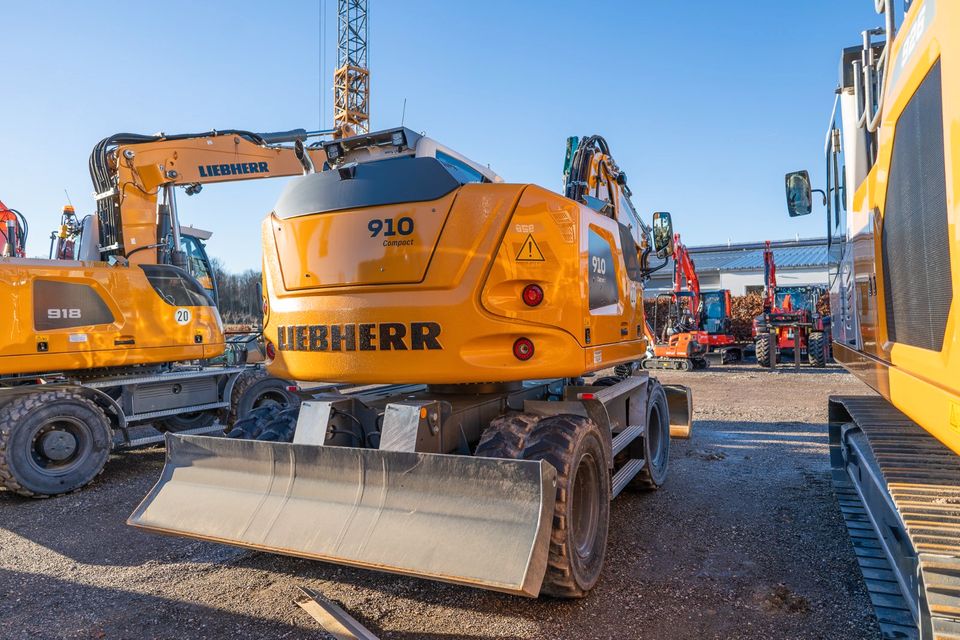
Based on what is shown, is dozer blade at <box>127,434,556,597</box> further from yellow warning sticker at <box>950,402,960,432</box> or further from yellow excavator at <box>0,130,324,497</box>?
yellow excavator at <box>0,130,324,497</box>

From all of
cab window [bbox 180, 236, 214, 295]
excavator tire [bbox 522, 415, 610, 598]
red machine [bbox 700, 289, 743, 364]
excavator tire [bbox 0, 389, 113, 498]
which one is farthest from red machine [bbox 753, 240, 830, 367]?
excavator tire [bbox 0, 389, 113, 498]

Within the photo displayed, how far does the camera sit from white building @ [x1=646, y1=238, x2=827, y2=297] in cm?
3769


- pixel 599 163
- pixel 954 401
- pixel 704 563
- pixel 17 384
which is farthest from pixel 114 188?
pixel 954 401

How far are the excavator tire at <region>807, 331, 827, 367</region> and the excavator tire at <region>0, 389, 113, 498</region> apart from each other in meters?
18.2

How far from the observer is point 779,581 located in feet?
12.9

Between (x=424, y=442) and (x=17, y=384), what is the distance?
5640 mm

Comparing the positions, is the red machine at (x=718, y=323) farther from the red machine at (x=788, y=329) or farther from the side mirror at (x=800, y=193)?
the side mirror at (x=800, y=193)

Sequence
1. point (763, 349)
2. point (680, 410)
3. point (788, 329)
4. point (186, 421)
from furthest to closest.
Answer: point (788, 329)
point (763, 349)
point (186, 421)
point (680, 410)

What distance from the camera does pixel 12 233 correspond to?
938cm

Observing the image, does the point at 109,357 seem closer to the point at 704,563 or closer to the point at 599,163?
the point at 599,163

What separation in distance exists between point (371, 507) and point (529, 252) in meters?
1.74

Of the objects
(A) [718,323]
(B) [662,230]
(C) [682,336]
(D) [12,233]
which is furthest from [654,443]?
(A) [718,323]

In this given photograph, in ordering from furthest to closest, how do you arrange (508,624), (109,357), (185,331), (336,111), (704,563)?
(336,111) → (185,331) → (109,357) → (704,563) → (508,624)

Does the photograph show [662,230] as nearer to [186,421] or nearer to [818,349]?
[186,421]
